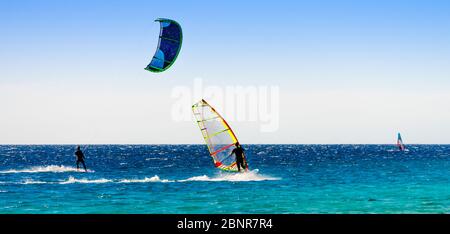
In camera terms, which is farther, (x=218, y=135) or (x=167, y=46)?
(x=218, y=135)

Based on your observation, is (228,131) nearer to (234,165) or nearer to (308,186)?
(234,165)

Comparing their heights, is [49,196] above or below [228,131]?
below

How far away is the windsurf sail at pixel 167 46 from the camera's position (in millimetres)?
11594

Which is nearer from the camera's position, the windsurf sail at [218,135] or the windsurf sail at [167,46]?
the windsurf sail at [167,46]

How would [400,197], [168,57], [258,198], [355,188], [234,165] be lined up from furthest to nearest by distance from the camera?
[355,188] → [234,165] → [400,197] → [258,198] → [168,57]

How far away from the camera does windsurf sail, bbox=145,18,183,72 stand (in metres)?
11.6

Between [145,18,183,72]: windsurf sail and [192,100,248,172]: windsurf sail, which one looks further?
[192,100,248,172]: windsurf sail

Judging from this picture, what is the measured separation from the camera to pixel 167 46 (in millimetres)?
12297
